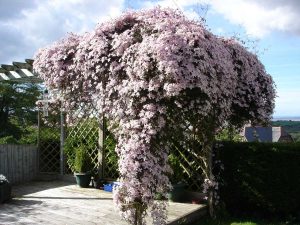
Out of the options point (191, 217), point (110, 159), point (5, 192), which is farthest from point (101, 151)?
point (191, 217)

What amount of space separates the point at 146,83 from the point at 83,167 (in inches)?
187

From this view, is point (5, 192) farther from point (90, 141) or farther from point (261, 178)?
point (261, 178)

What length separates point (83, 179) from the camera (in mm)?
9258

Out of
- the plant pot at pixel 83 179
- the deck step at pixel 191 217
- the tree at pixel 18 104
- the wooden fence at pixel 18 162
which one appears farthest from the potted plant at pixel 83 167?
the tree at pixel 18 104

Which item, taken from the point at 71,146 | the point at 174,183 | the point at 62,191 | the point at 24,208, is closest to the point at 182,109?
the point at 174,183

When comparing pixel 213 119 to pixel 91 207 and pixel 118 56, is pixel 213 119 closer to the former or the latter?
pixel 118 56

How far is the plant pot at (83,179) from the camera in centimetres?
924

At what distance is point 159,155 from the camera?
16.8ft

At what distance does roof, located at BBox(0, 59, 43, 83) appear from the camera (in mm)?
9758

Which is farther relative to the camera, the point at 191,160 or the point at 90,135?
the point at 90,135

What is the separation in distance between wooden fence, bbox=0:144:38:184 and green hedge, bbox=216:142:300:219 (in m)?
4.98

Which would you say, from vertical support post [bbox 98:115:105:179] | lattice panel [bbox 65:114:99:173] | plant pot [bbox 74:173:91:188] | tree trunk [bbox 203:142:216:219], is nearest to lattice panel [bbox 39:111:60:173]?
lattice panel [bbox 65:114:99:173]

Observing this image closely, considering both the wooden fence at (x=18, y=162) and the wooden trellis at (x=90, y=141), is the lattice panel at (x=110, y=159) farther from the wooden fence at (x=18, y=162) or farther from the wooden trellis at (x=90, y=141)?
the wooden fence at (x=18, y=162)

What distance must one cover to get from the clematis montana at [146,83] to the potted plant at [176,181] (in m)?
1.72
